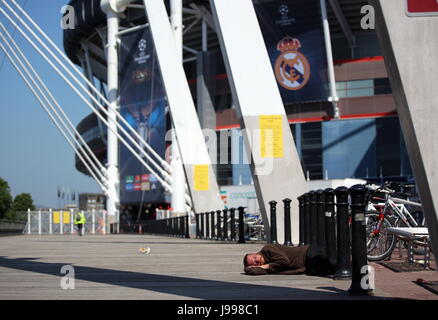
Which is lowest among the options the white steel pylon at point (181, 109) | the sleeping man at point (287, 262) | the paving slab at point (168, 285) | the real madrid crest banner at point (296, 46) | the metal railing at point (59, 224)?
the metal railing at point (59, 224)

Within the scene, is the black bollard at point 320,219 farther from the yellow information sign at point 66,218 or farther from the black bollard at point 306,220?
the yellow information sign at point 66,218

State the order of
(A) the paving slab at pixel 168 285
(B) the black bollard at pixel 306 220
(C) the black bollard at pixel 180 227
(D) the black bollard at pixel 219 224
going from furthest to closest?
(C) the black bollard at pixel 180 227, (D) the black bollard at pixel 219 224, (B) the black bollard at pixel 306 220, (A) the paving slab at pixel 168 285

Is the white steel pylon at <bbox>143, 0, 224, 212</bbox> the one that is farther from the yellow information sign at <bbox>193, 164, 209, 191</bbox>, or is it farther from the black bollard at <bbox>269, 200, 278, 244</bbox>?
the black bollard at <bbox>269, 200, 278, 244</bbox>

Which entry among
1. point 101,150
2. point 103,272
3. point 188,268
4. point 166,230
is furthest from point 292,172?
point 101,150

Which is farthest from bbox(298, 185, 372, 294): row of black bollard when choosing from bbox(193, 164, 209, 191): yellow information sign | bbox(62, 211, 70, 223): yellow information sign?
bbox(62, 211, 70, 223): yellow information sign

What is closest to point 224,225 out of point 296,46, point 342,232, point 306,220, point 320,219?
point 306,220

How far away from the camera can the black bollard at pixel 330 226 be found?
286 inches

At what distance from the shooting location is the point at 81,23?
2260 inches

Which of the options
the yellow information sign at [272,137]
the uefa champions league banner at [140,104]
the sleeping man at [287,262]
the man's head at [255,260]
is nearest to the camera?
the sleeping man at [287,262]

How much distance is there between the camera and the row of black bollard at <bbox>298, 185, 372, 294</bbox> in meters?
5.70

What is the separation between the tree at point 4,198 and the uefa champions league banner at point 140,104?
2087 inches

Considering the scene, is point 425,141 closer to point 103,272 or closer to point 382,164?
point 103,272

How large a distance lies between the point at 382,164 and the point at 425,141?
4885cm

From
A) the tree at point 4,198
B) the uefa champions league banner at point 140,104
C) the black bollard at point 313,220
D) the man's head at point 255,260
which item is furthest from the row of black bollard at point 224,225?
the tree at point 4,198
